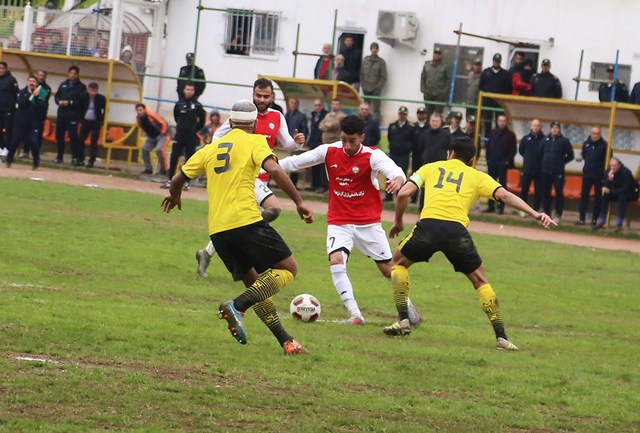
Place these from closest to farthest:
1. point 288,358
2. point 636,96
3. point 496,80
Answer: point 288,358, point 636,96, point 496,80

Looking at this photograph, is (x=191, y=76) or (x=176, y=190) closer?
(x=176, y=190)

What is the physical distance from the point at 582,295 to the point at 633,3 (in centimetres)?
1739

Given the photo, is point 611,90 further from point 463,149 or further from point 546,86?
point 463,149

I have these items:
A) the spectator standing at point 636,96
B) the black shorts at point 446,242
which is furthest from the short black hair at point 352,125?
the spectator standing at point 636,96

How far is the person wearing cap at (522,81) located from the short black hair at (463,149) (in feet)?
59.7

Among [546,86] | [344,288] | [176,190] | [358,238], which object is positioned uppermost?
[546,86]

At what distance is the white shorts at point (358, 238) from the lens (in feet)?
41.5

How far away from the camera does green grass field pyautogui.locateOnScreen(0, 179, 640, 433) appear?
801 centimetres

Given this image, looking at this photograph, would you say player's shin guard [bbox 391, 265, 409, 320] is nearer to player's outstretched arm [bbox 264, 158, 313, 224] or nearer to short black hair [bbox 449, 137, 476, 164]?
short black hair [bbox 449, 137, 476, 164]

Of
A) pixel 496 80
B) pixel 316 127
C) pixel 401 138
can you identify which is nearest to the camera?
pixel 401 138

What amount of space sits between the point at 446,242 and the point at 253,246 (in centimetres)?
211

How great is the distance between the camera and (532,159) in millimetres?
26938

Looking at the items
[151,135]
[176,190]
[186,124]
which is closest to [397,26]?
[151,135]

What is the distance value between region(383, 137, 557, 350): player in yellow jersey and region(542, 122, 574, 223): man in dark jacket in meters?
15.2
